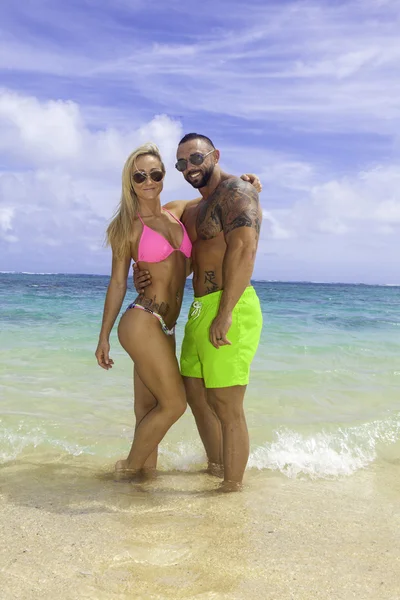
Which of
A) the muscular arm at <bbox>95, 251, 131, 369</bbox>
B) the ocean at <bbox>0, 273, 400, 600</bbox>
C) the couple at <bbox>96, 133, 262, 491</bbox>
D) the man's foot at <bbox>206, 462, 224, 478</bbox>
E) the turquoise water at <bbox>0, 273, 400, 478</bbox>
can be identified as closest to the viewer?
the ocean at <bbox>0, 273, 400, 600</bbox>

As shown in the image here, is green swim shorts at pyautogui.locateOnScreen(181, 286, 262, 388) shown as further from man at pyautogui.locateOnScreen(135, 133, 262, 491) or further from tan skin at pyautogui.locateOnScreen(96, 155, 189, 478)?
tan skin at pyautogui.locateOnScreen(96, 155, 189, 478)

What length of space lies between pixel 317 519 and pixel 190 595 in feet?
3.82

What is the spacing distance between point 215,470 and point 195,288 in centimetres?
134

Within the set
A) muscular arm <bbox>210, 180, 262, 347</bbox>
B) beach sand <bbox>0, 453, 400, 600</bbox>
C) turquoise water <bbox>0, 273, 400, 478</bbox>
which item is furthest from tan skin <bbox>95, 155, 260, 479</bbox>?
turquoise water <bbox>0, 273, 400, 478</bbox>

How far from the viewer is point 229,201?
12.0 ft

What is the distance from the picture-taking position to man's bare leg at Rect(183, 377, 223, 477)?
159 inches

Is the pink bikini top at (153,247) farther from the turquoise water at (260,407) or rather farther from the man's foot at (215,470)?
the turquoise water at (260,407)

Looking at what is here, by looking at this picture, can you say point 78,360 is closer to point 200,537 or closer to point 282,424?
point 282,424

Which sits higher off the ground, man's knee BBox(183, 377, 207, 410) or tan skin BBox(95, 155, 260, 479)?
tan skin BBox(95, 155, 260, 479)

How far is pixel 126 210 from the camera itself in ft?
12.6

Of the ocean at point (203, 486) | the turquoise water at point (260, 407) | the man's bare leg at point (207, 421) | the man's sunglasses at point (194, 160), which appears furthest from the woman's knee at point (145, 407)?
the man's sunglasses at point (194, 160)

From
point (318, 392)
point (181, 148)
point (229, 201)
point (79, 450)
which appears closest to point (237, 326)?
point (229, 201)

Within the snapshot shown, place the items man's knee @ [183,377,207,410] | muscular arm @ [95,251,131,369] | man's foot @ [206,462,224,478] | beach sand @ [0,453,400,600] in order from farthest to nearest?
1. man's foot @ [206,462,224,478]
2. man's knee @ [183,377,207,410]
3. muscular arm @ [95,251,131,369]
4. beach sand @ [0,453,400,600]

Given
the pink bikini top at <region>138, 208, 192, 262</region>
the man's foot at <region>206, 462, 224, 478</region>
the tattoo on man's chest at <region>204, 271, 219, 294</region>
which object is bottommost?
the man's foot at <region>206, 462, 224, 478</region>
